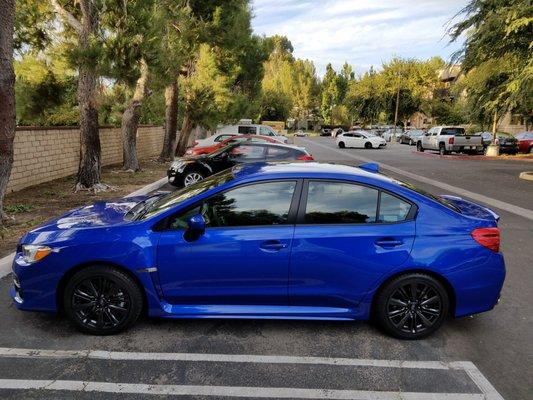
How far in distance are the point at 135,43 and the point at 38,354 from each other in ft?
26.0

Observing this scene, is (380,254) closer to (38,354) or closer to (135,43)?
(38,354)

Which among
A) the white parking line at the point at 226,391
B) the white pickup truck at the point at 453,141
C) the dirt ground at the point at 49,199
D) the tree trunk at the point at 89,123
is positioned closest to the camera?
the white parking line at the point at 226,391

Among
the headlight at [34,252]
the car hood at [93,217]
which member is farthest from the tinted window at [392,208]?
the headlight at [34,252]

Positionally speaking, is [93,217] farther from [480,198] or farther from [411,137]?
[411,137]

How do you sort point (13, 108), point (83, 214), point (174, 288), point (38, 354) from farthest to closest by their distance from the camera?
point (13, 108)
point (83, 214)
point (174, 288)
point (38, 354)

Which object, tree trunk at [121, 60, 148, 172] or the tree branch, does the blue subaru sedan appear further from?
tree trunk at [121, 60, 148, 172]

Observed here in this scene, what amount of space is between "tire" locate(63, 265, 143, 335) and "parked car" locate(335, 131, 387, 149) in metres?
33.4

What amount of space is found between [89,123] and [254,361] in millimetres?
9060

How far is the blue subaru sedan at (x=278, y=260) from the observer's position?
3799 mm

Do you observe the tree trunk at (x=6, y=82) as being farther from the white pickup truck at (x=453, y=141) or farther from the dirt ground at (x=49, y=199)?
the white pickup truck at (x=453, y=141)

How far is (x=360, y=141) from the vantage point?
1414 inches

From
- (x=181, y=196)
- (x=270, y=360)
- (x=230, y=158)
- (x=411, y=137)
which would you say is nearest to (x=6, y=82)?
(x=181, y=196)

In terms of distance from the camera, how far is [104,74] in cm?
991

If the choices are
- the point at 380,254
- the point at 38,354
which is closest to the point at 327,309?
the point at 380,254
